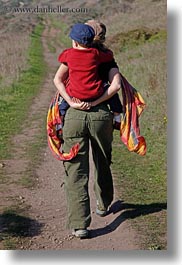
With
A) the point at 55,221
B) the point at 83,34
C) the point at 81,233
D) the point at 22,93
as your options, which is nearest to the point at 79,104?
the point at 83,34

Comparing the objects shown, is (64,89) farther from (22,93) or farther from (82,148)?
(22,93)

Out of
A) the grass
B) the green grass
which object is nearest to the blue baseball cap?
the grass

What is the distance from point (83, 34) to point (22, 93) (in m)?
5.73

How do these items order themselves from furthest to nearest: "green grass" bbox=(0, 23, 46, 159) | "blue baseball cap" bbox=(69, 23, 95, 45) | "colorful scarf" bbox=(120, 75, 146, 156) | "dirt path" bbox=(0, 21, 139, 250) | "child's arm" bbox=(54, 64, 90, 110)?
"green grass" bbox=(0, 23, 46, 159) < "dirt path" bbox=(0, 21, 139, 250) < "colorful scarf" bbox=(120, 75, 146, 156) < "child's arm" bbox=(54, 64, 90, 110) < "blue baseball cap" bbox=(69, 23, 95, 45)

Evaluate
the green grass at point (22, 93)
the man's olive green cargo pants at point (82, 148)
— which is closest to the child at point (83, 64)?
the man's olive green cargo pants at point (82, 148)

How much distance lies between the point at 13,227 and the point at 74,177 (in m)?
0.69

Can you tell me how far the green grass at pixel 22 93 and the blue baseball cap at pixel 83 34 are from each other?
3513 millimetres

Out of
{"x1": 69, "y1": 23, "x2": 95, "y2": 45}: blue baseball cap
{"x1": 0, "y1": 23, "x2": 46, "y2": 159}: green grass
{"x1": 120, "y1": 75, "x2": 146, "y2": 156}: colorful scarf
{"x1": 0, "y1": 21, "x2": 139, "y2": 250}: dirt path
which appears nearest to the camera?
{"x1": 69, "y1": 23, "x2": 95, "y2": 45}: blue baseball cap

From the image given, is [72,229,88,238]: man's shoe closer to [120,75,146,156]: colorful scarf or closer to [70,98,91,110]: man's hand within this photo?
[120,75,146,156]: colorful scarf

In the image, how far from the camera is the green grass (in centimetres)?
799

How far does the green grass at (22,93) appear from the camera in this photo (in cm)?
799

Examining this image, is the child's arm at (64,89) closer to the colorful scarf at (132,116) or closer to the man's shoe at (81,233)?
the colorful scarf at (132,116)

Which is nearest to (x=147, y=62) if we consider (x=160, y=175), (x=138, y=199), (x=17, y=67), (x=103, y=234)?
(x=17, y=67)

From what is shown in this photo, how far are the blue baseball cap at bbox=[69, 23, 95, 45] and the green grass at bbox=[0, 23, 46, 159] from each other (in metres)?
3.51
